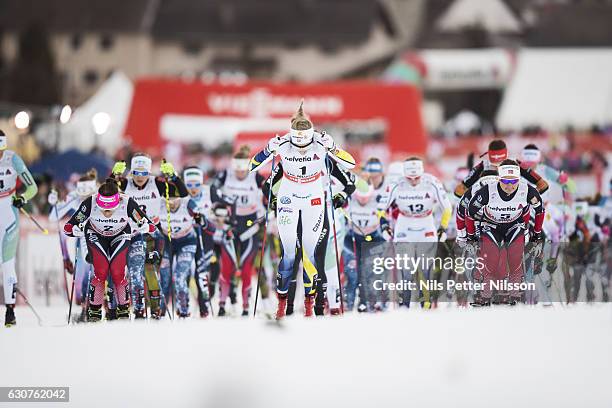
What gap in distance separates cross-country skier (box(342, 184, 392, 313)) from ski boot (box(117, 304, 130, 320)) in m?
2.84

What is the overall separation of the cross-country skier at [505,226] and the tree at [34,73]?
4304 cm

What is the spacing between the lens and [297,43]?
63500 millimetres

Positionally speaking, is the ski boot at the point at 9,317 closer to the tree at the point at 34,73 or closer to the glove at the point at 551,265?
the glove at the point at 551,265

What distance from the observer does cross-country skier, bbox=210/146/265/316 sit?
42.3 ft

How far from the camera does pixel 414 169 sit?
1220cm

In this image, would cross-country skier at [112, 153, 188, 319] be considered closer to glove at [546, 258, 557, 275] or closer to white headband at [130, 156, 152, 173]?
white headband at [130, 156, 152, 173]

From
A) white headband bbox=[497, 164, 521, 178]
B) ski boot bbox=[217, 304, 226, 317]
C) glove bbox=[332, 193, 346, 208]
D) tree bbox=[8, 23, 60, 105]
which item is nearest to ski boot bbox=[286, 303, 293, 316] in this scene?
glove bbox=[332, 193, 346, 208]

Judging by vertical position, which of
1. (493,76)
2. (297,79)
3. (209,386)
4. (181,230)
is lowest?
(209,386)

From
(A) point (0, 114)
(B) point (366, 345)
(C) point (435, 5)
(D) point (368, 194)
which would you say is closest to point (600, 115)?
(A) point (0, 114)

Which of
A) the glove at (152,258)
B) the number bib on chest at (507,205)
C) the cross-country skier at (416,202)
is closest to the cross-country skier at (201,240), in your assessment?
the glove at (152,258)

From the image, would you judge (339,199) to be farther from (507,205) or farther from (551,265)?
(551,265)

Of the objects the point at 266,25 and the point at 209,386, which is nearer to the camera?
the point at 209,386

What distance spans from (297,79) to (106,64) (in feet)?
40.9

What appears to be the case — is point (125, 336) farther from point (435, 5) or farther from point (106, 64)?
point (435, 5)
